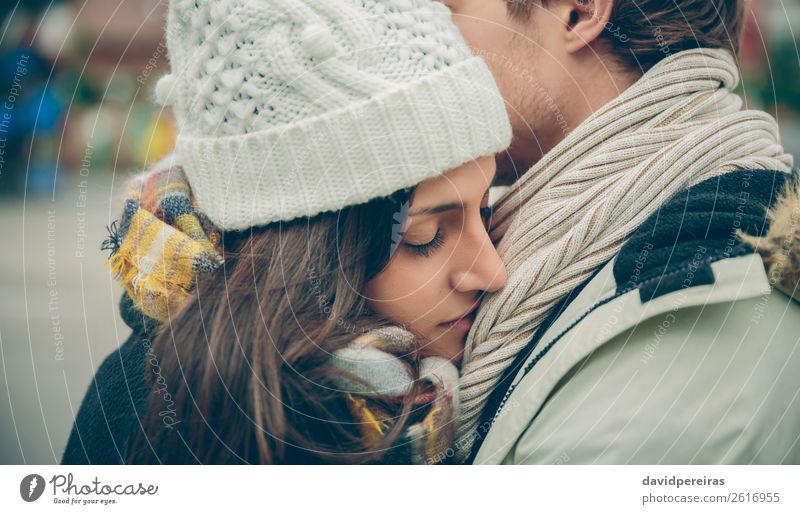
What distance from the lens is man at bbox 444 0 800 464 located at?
0.77m

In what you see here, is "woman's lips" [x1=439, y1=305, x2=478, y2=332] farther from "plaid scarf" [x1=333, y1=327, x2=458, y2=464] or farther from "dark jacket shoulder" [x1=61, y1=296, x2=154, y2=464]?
"dark jacket shoulder" [x1=61, y1=296, x2=154, y2=464]

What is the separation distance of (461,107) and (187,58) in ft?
1.09

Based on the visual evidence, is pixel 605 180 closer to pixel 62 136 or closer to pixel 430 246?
pixel 430 246

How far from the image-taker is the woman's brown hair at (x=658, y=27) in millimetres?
957

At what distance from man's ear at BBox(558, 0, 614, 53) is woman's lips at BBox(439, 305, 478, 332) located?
394 millimetres

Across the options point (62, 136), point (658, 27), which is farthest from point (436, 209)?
point (62, 136)

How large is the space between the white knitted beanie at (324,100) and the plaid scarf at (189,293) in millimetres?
85

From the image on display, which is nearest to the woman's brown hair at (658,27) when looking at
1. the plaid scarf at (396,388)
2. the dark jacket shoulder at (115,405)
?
the plaid scarf at (396,388)

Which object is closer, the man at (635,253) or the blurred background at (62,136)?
the man at (635,253)

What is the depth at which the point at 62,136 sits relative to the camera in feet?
3.66

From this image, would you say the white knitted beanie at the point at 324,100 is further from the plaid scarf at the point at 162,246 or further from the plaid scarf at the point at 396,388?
the plaid scarf at the point at 396,388

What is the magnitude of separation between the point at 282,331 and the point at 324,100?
270 mm

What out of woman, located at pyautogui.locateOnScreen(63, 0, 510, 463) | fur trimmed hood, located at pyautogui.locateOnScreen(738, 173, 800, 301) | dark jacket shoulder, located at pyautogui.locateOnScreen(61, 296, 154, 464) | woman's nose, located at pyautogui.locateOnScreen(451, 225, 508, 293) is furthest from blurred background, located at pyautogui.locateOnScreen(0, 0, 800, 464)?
woman's nose, located at pyautogui.locateOnScreen(451, 225, 508, 293)

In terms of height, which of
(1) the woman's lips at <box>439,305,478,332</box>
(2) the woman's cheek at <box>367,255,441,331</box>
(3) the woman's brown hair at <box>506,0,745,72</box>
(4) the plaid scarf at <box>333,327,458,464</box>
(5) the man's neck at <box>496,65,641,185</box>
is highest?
(3) the woman's brown hair at <box>506,0,745,72</box>
